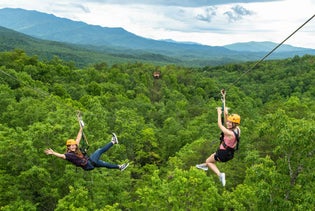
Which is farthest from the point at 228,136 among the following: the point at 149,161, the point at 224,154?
the point at 149,161

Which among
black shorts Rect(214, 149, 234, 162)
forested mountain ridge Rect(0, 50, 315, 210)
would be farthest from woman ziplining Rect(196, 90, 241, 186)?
forested mountain ridge Rect(0, 50, 315, 210)

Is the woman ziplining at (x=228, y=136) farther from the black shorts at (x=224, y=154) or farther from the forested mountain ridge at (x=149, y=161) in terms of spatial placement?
the forested mountain ridge at (x=149, y=161)

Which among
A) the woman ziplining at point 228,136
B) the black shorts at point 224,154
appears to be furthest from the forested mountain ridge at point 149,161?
the black shorts at point 224,154

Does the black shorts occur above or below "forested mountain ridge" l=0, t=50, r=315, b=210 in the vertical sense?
above

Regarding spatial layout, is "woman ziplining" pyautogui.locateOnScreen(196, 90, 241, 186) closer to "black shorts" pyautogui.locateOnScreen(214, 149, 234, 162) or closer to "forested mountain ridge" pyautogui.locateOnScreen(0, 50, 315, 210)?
"black shorts" pyautogui.locateOnScreen(214, 149, 234, 162)

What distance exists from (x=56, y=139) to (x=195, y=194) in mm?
11972

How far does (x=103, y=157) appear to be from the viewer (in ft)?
99.9

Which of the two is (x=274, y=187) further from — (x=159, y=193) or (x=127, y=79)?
(x=127, y=79)

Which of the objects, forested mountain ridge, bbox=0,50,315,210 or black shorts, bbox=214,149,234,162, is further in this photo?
forested mountain ridge, bbox=0,50,315,210

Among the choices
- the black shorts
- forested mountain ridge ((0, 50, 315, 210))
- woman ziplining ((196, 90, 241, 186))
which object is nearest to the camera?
woman ziplining ((196, 90, 241, 186))

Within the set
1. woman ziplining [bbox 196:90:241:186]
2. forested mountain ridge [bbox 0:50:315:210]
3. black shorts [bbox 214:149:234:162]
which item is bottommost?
forested mountain ridge [bbox 0:50:315:210]

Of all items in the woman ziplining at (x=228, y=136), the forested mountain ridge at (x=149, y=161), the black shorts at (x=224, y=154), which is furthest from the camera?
the forested mountain ridge at (x=149, y=161)

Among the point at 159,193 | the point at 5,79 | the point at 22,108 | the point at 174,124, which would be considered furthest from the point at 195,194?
the point at 5,79

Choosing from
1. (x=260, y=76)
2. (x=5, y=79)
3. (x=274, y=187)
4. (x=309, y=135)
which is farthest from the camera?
(x=260, y=76)
